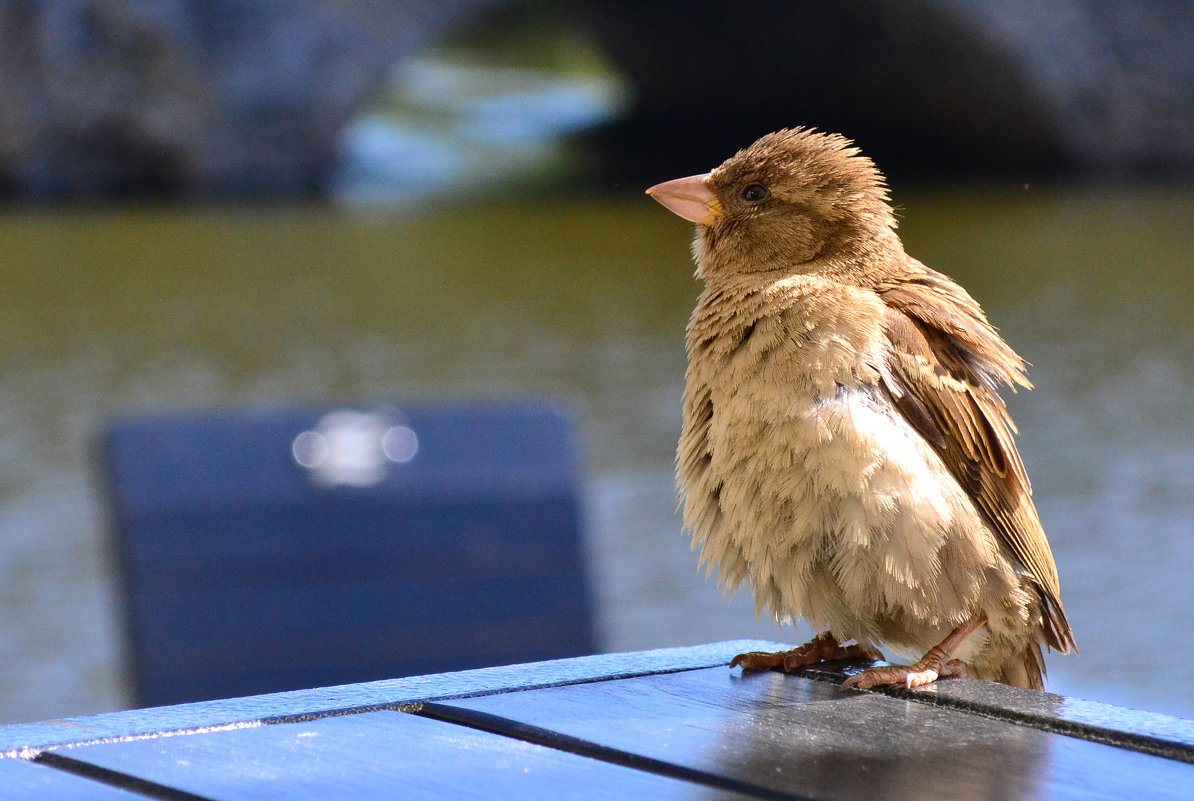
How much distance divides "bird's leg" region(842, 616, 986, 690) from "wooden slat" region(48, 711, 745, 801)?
476 millimetres

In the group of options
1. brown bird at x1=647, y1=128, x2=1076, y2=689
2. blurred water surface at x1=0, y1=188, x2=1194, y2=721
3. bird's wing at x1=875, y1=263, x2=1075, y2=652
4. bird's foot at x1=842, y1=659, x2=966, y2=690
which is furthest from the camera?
blurred water surface at x1=0, y1=188, x2=1194, y2=721

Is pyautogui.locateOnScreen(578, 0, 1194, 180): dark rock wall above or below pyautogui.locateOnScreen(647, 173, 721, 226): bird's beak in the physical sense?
above

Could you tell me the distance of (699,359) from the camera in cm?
239

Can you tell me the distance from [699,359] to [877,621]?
417 millimetres

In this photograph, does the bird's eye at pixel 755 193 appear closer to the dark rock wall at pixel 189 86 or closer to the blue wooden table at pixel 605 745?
the blue wooden table at pixel 605 745

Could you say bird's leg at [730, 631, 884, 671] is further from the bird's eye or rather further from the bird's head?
the bird's eye

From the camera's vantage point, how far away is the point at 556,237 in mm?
14641

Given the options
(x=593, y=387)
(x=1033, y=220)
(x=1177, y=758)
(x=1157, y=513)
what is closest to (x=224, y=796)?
(x=1177, y=758)

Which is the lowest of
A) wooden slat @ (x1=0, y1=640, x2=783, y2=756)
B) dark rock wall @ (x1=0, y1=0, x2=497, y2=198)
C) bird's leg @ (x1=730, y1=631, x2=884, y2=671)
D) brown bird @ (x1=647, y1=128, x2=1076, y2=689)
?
wooden slat @ (x1=0, y1=640, x2=783, y2=756)

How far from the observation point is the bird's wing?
229 centimetres

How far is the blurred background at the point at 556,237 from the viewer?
6371 mm

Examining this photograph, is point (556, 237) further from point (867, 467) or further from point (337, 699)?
point (337, 699)

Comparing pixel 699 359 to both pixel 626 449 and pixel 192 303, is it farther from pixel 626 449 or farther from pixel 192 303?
pixel 192 303

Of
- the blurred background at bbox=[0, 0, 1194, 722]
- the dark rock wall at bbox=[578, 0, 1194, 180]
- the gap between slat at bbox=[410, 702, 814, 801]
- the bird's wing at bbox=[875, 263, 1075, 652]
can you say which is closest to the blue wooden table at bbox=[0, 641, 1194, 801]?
the gap between slat at bbox=[410, 702, 814, 801]
